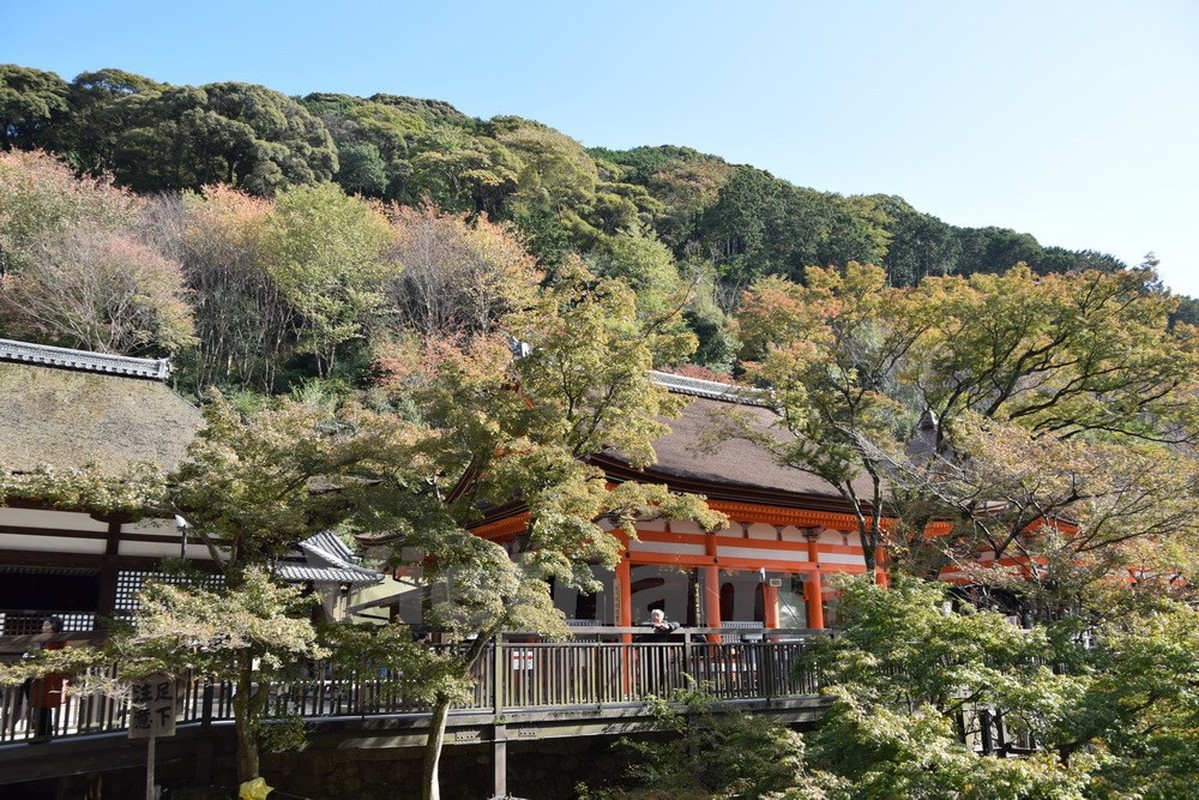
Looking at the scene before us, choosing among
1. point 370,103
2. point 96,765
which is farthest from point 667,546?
point 370,103

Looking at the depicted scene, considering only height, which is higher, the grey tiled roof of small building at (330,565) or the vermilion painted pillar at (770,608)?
the grey tiled roof of small building at (330,565)

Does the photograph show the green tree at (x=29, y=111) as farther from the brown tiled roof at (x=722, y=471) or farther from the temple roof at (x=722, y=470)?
the brown tiled roof at (x=722, y=471)

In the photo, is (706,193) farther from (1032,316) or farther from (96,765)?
(96,765)

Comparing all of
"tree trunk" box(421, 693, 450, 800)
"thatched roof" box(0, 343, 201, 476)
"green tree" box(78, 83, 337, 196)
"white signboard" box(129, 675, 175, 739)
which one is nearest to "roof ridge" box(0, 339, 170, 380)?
"thatched roof" box(0, 343, 201, 476)

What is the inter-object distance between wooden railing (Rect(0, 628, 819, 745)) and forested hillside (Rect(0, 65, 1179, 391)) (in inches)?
438

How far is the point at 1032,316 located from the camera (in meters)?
14.7

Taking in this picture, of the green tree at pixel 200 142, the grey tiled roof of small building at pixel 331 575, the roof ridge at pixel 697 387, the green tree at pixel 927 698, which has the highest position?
the green tree at pixel 200 142

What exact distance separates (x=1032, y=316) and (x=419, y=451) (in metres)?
10.4

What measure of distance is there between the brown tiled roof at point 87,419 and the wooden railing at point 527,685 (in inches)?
138

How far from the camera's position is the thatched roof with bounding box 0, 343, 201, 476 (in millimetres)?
12656

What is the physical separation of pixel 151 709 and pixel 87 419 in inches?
259

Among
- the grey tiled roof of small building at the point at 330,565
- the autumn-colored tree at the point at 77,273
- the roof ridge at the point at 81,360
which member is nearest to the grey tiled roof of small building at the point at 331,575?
the grey tiled roof of small building at the point at 330,565

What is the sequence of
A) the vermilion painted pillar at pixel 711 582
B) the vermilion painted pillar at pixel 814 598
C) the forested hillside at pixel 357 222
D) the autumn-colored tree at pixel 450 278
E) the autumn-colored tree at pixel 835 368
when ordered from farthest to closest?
the autumn-colored tree at pixel 450 278 → the forested hillside at pixel 357 222 → the vermilion painted pillar at pixel 814 598 → the vermilion painted pillar at pixel 711 582 → the autumn-colored tree at pixel 835 368

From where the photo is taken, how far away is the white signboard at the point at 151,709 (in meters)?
9.02
